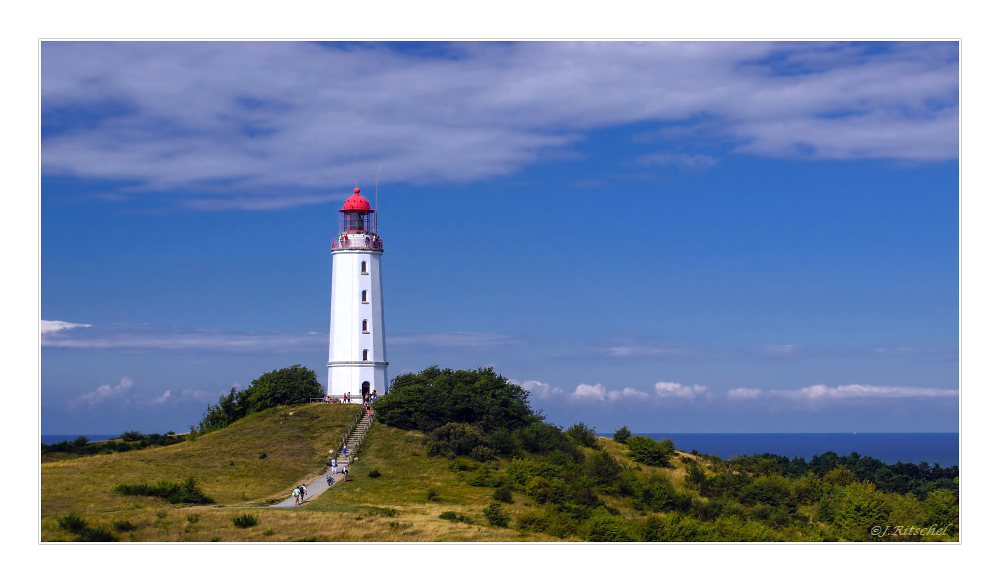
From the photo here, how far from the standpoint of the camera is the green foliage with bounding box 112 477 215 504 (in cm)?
3941

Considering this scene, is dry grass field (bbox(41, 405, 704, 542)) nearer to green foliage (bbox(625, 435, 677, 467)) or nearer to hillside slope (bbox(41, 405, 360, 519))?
hillside slope (bbox(41, 405, 360, 519))

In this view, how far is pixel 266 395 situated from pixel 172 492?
21386mm

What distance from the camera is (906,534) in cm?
4012

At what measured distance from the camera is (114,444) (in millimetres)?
54188

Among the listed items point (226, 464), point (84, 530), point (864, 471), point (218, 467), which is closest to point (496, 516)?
point (84, 530)

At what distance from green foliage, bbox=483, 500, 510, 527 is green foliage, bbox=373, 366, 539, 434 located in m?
14.2

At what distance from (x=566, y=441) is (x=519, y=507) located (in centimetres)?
1439

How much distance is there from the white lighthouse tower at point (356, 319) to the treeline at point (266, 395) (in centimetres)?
209

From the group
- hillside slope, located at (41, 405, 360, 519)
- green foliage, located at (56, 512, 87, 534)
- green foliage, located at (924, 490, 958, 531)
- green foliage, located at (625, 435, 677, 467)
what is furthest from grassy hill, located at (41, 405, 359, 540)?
green foliage, located at (924, 490, 958, 531)

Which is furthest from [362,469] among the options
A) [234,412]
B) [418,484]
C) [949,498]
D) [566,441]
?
[949,498]

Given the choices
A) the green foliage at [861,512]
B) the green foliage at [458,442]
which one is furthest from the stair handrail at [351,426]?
the green foliage at [861,512]

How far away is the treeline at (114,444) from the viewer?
5138 cm

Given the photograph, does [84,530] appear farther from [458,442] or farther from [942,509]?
[942,509]

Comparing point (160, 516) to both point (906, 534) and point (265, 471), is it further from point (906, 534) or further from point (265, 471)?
point (906, 534)
